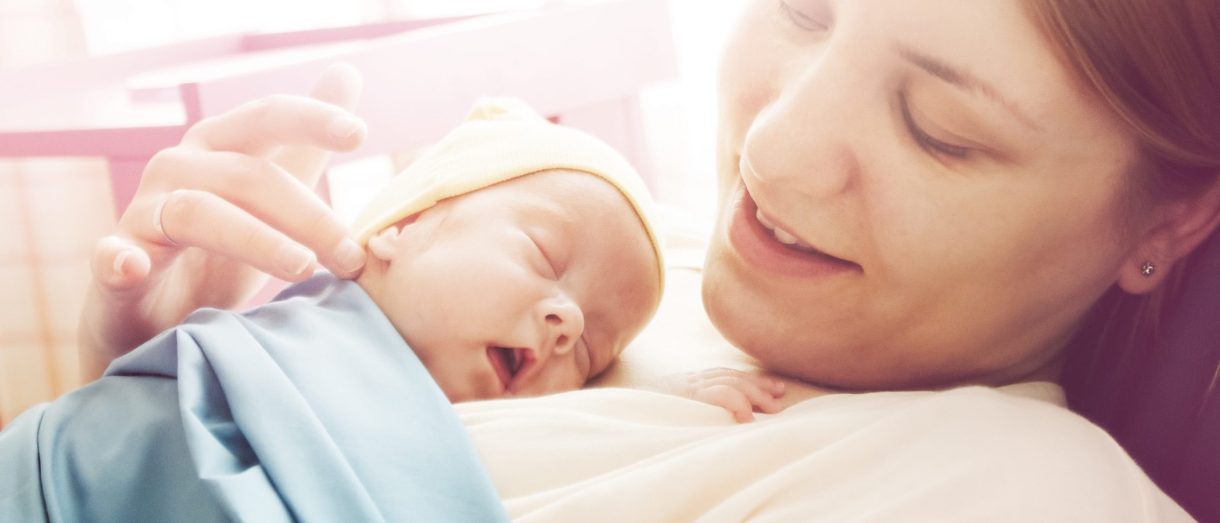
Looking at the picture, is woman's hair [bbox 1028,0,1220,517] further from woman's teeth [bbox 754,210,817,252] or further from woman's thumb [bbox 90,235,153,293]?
woman's thumb [bbox 90,235,153,293]

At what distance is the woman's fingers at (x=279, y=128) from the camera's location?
107 centimetres

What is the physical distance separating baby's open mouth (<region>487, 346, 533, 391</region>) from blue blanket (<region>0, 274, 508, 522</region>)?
132 millimetres

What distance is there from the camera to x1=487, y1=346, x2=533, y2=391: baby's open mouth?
3.65 feet

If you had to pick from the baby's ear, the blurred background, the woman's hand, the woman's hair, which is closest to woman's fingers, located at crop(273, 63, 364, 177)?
the woman's hand

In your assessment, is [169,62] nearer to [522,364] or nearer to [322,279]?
[322,279]

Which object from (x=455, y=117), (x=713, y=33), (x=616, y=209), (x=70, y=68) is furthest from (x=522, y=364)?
(x=713, y=33)

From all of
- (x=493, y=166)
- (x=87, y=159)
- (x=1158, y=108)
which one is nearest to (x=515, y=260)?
(x=493, y=166)

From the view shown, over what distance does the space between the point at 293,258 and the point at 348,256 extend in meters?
0.07

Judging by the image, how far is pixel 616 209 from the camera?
119 centimetres

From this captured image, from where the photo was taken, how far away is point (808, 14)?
103cm

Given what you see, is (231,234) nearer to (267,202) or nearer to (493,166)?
(267,202)

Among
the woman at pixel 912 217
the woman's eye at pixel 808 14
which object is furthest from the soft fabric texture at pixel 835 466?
the woman's eye at pixel 808 14

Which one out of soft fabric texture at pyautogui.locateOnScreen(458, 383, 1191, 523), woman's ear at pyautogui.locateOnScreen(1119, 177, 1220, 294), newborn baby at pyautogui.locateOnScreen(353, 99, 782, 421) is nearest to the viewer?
soft fabric texture at pyautogui.locateOnScreen(458, 383, 1191, 523)

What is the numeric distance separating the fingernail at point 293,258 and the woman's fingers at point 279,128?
10 cm
